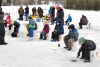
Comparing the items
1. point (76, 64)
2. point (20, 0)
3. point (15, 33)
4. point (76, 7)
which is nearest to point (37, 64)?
point (76, 64)

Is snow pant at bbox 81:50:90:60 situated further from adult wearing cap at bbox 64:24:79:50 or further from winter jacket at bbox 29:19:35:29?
winter jacket at bbox 29:19:35:29

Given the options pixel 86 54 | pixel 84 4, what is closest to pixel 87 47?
pixel 86 54

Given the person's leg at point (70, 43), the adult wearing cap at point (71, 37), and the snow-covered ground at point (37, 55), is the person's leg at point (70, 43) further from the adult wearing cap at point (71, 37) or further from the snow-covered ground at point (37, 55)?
the snow-covered ground at point (37, 55)

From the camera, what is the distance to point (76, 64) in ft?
44.0

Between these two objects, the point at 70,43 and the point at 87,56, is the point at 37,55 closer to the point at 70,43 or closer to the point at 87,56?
the point at 70,43

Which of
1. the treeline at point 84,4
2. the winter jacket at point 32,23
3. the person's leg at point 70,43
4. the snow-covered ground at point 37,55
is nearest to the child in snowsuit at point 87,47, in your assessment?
the snow-covered ground at point 37,55

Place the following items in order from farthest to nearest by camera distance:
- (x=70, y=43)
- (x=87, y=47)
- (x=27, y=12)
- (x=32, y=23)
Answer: (x=27, y=12)
(x=32, y=23)
(x=70, y=43)
(x=87, y=47)

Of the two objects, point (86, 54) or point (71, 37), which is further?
point (71, 37)

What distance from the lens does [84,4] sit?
49.1m

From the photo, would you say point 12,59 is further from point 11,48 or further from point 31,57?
point 11,48

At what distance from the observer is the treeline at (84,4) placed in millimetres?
47981

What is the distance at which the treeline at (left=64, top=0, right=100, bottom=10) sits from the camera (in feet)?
157

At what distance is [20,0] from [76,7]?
13391 millimetres

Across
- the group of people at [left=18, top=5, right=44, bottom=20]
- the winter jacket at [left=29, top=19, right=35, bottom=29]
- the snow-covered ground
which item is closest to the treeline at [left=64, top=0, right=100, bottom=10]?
the group of people at [left=18, top=5, right=44, bottom=20]
